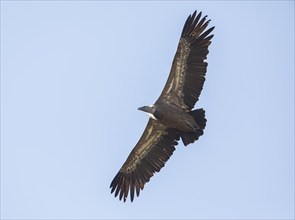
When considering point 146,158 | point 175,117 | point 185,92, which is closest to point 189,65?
point 185,92

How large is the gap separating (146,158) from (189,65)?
3482 millimetres

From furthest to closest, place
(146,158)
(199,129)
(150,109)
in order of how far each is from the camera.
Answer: (146,158) < (150,109) < (199,129)

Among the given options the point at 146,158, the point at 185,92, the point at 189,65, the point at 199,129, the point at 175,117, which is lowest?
the point at 146,158

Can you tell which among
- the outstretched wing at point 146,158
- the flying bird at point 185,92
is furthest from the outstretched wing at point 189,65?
the outstretched wing at point 146,158

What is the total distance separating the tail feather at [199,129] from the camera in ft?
81.2

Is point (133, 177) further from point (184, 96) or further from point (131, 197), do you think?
point (184, 96)

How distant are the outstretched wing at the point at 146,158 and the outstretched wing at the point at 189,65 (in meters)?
1.29

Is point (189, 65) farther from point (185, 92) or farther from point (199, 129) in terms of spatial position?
point (199, 129)

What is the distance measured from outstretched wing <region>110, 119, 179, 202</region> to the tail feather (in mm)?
812

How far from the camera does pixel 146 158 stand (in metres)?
26.5

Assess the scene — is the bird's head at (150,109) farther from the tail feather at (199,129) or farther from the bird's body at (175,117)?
the tail feather at (199,129)

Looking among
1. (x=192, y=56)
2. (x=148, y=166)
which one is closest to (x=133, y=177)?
(x=148, y=166)

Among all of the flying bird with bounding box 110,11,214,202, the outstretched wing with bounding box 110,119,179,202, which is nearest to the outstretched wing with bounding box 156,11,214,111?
the flying bird with bounding box 110,11,214,202

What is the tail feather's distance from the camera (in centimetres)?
2475
